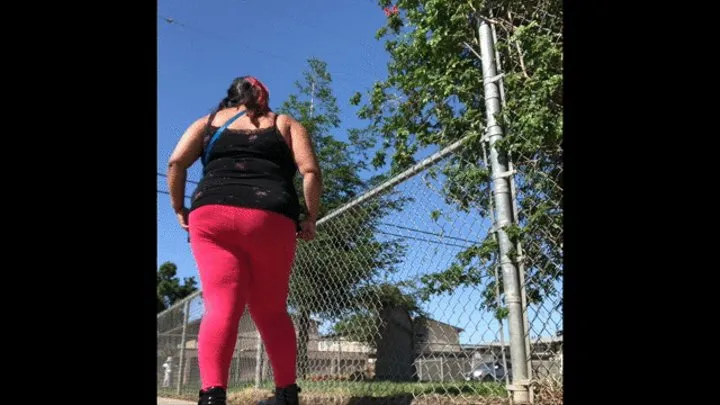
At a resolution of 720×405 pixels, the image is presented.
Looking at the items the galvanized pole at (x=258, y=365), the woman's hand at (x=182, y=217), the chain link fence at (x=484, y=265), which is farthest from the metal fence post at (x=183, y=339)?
the woman's hand at (x=182, y=217)

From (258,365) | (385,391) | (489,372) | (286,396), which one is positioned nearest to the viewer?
(286,396)

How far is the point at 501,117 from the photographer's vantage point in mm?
2715

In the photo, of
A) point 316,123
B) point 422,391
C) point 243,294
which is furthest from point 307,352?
point 316,123

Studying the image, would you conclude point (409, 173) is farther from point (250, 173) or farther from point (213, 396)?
Answer: point (213, 396)

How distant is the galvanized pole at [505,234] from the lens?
92.3 inches

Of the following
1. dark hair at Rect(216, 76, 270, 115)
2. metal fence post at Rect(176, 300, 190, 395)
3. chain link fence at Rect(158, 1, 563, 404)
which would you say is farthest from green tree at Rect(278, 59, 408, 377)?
metal fence post at Rect(176, 300, 190, 395)

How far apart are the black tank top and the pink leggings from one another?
4cm

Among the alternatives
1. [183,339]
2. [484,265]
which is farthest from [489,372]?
[183,339]

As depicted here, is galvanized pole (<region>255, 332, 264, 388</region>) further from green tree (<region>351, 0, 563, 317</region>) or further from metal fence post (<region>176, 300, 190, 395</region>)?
metal fence post (<region>176, 300, 190, 395</region>)

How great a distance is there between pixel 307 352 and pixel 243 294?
281 cm

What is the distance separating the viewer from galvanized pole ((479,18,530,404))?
2344mm

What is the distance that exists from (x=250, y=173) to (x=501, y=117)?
132 centimetres
